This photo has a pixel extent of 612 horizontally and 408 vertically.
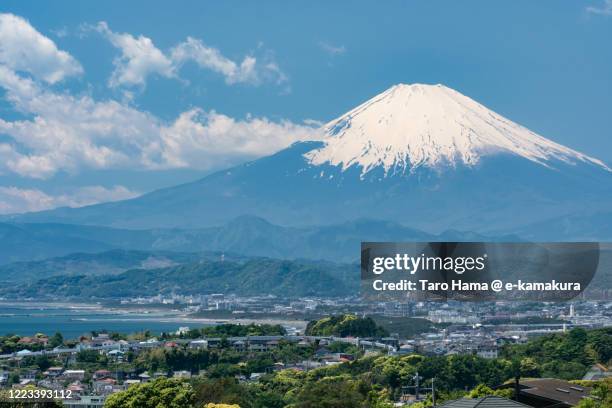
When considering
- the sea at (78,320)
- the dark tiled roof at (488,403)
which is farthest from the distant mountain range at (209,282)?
the dark tiled roof at (488,403)

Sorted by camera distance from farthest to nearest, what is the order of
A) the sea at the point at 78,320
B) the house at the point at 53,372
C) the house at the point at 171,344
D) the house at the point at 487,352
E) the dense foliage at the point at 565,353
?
the sea at the point at 78,320
the house at the point at 171,344
the house at the point at 487,352
the house at the point at 53,372
the dense foliage at the point at 565,353

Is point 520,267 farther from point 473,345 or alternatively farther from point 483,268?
point 473,345

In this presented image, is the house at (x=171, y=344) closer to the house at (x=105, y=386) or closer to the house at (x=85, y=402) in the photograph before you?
the house at (x=105, y=386)

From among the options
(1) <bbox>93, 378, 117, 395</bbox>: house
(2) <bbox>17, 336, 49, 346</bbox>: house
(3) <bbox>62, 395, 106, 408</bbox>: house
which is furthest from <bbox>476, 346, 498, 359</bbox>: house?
(3) <bbox>62, 395, 106, 408</bbox>: house

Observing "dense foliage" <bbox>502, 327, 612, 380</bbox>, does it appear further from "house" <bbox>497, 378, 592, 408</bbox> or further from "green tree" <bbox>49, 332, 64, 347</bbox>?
"green tree" <bbox>49, 332, 64, 347</bbox>

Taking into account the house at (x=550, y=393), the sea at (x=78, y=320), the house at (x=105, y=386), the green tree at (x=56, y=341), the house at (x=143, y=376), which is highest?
the sea at (x=78, y=320)

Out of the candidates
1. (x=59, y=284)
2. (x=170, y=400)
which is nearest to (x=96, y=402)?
(x=170, y=400)
